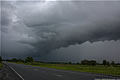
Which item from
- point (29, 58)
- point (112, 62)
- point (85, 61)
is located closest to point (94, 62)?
point (85, 61)

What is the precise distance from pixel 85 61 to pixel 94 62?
6.98 m

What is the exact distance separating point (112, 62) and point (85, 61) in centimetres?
2857

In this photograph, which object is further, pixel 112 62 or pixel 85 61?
pixel 85 61

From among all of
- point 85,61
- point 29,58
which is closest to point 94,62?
point 85,61

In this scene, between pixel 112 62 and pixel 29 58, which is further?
pixel 29 58

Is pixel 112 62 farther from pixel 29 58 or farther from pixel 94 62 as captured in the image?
pixel 29 58

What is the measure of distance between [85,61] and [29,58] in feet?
186

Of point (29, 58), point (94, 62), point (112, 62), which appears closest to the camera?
point (112, 62)

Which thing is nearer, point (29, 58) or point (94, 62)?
point (94, 62)

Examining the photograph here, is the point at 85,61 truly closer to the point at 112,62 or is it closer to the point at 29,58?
the point at 112,62

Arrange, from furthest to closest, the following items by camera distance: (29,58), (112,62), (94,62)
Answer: (29,58)
(94,62)
(112,62)

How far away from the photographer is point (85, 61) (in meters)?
121

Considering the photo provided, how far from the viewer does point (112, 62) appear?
95.5 m
